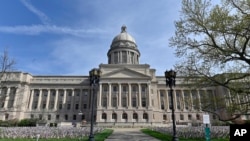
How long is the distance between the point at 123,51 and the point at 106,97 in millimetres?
Answer: 22836

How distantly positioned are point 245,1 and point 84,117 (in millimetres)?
57061

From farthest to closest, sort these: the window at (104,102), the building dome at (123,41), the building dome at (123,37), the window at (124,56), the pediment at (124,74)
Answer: the building dome at (123,37) → the building dome at (123,41) → the window at (124,56) → the pediment at (124,74) → the window at (104,102)

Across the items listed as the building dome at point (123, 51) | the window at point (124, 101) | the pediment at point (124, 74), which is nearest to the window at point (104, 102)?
the window at point (124, 101)

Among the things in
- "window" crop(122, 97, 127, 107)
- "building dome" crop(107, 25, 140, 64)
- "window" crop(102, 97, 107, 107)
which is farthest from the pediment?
"building dome" crop(107, 25, 140, 64)

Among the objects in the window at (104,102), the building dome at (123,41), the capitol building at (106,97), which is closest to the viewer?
the capitol building at (106,97)

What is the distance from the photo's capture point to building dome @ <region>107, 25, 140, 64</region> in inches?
2788

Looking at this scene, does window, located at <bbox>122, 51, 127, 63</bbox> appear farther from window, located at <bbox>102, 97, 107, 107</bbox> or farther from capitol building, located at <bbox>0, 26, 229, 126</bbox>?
window, located at <bbox>102, 97, 107, 107</bbox>

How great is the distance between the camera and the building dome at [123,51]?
7081 centimetres

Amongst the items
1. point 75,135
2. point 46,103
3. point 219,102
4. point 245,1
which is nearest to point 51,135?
point 75,135

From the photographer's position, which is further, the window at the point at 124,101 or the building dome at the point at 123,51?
the building dome at the point at 123,51

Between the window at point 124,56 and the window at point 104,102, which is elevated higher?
the window at point 124,56

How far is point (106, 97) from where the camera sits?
184ft

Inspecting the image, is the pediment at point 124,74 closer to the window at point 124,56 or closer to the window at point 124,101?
the window at point 124,101

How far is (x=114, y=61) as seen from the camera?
235 ft
